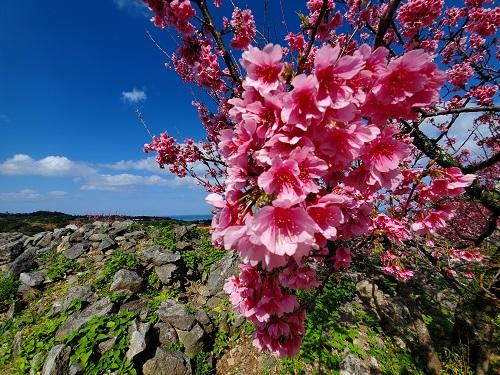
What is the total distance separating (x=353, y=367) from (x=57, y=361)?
163 inches

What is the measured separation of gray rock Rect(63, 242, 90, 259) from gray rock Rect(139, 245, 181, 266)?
1.93m

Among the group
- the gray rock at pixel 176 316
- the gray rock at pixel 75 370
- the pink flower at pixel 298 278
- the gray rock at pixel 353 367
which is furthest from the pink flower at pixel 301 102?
the gray rock at pixel 176 316

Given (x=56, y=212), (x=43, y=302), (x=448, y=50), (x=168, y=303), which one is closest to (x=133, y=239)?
(x=43, y=302)

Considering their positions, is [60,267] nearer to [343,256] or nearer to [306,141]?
[343,256]

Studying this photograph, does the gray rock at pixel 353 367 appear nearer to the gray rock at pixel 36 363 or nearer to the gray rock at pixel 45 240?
the gray rock at pixel 36 363

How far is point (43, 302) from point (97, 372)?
10.7ft

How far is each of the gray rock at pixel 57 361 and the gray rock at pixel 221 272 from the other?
108 inches

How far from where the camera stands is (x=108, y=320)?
473 centimetres

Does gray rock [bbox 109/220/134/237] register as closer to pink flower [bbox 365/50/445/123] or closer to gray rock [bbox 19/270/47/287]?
→ gray rock [bbox 19/270/47/287]

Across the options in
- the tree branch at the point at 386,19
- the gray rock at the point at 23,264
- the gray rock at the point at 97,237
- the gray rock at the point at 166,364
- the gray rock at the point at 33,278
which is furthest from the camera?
the gray rock at the point at 97,237

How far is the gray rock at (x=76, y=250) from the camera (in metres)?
7.67

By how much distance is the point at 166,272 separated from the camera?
643 centimetres

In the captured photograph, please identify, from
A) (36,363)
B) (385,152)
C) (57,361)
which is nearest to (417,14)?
(385,152)

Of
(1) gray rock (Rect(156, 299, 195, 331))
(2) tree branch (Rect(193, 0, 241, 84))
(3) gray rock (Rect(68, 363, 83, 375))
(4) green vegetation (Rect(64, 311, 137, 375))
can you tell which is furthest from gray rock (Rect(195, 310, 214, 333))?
(2) tree branch (Rect(193, 0, 241, 84))
